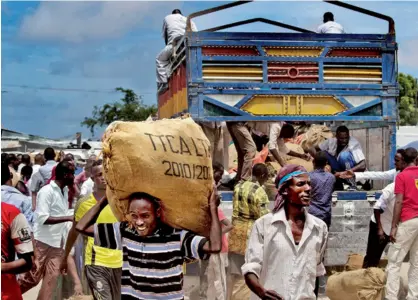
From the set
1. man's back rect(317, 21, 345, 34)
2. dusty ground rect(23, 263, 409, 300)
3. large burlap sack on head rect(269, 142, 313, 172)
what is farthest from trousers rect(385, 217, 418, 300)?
man's back rect(317, 21, 345, 34)

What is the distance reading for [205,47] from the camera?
27.2 feet

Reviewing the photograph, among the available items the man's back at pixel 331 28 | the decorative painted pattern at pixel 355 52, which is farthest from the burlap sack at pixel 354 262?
the man's back at pixel 331 28

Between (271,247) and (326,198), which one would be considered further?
(326,198)

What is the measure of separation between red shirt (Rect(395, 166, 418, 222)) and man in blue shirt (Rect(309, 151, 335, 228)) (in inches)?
33.1

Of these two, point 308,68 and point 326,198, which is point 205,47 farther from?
point 326,198

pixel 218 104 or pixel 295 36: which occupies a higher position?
pixel 295 36

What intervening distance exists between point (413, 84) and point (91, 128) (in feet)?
62.1

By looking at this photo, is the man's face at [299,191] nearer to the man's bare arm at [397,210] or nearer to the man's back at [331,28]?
the man's bare arm at [397,210]

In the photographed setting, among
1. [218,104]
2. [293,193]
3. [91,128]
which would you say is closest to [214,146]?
[218,104]

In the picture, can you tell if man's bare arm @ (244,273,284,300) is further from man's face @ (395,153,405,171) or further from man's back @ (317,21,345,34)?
man's back @ (317,21,345,34)

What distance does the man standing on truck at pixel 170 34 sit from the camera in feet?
31.6

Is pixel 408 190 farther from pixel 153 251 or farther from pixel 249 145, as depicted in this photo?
pixel 153 251

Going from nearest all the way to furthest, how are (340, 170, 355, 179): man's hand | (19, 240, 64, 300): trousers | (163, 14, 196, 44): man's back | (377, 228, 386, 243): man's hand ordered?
(19, 240, 64, 300): trousers → (377, 228, 386, 243): man's hand → (340, 170, 355, 179): man's hand → (163, 14, 196, 44): man's back

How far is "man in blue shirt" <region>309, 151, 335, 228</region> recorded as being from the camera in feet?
26.8
